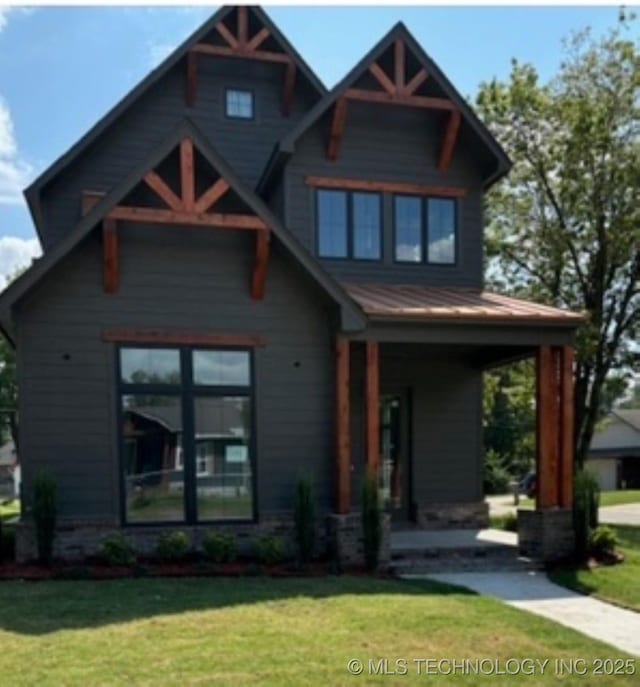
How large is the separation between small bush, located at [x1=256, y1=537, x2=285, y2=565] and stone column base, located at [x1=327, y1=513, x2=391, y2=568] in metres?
0.76

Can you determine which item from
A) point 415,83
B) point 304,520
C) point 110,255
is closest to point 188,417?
point 304,520

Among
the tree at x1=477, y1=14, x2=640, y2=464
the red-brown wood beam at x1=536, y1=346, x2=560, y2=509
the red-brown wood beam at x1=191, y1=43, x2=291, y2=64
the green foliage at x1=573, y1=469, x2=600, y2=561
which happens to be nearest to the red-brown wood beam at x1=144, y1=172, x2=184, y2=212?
the red-brown wood beam at x1=191, y1=43, x2=291, y2=64

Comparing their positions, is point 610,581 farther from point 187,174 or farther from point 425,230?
point 187,174

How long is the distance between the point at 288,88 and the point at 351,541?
839 cm

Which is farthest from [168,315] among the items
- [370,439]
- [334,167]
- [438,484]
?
[438,484]

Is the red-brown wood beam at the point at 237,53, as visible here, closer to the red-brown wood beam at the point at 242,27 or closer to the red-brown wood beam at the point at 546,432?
the red-brown wood beam at the point at 242,27

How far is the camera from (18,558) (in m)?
8.89

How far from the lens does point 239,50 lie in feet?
42.4

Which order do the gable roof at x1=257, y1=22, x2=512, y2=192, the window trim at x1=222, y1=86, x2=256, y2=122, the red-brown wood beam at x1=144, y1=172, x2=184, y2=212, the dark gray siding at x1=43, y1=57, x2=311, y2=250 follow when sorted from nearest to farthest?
the red-brown wood beam at x1=144, y1=172, x2=184, y2=212
the gable roof at x1=257, y1=22, x2=512, y2=192
the dark gray siding at x1=43, y1=57, x2=311, y2=250
the window trim at x1=222, y1=86, x2=256, y2=122

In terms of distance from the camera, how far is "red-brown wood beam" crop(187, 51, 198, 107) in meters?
12.8

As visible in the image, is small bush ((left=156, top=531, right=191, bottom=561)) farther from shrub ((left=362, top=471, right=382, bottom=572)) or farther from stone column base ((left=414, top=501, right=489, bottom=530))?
stone column base ((left=414, top=501, right=489, bottom=530))

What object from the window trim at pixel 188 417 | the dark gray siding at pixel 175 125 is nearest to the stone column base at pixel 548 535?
the window trim at pixel 188 417

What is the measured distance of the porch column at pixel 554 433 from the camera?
1021 cm

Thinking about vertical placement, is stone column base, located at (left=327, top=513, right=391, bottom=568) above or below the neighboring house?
above
